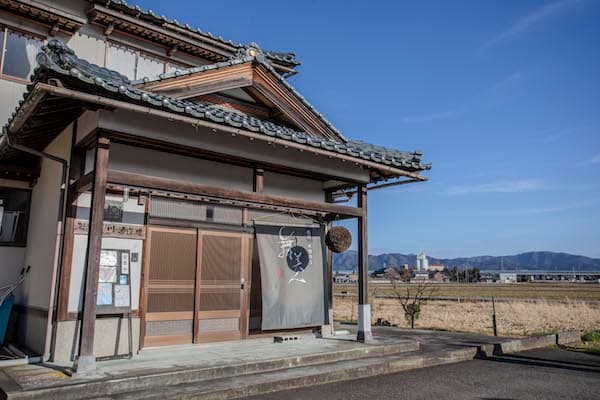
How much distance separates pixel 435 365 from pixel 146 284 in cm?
503

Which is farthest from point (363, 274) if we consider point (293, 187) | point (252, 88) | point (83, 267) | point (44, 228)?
point (44, 228)

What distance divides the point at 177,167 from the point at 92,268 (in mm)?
2489

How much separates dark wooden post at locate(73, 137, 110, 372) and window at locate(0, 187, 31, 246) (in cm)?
336

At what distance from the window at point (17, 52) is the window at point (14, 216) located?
2.26 metres

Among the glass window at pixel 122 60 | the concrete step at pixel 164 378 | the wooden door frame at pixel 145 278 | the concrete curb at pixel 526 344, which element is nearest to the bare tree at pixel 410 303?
the concrete curb at pixel 526 344

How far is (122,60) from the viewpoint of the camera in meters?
9.55

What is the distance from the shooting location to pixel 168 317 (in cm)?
751

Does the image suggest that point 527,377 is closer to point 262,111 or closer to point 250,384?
point 250,384

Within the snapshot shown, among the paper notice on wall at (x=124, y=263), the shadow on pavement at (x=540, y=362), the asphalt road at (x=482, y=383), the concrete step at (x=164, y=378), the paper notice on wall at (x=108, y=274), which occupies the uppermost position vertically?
the paper notice on wall at (x=124, y=263)

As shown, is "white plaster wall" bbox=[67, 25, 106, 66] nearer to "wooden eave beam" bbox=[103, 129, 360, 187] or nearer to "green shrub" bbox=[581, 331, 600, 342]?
"wooden eave beam" bbox=[103, 129, 360, 187]

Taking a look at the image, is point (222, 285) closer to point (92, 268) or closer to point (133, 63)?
point (92, 268)

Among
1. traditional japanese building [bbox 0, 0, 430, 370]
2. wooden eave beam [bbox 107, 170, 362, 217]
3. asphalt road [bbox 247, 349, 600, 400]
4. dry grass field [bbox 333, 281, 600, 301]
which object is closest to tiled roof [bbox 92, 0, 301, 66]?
traditional japanese building [bbox 0, 0, 430, 370]

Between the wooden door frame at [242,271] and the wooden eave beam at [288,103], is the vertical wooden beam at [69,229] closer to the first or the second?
the wooden door frame at [242,271]

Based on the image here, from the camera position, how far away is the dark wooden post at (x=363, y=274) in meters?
8.27
